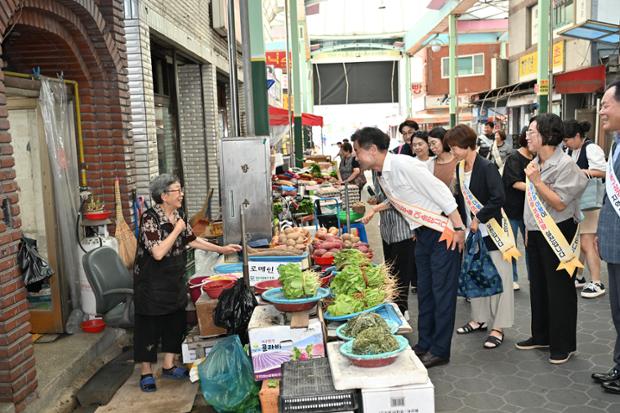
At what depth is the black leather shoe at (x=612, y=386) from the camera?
15.3 feet

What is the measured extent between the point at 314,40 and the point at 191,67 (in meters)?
33.9

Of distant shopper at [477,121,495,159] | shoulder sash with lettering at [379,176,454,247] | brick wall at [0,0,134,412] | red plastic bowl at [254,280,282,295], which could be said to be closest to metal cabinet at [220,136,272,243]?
brick wall at [0,0,134,412]

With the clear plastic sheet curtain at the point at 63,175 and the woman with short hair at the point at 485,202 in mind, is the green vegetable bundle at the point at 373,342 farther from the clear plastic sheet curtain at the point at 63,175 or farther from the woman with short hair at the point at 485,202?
the clear plastic sheet curtain at the point at 63,175

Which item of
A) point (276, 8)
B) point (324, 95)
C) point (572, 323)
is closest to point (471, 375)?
point (572, 323)

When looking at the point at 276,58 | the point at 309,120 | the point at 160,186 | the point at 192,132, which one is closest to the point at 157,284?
the point at 160,186

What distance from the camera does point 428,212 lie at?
4965 millimetres

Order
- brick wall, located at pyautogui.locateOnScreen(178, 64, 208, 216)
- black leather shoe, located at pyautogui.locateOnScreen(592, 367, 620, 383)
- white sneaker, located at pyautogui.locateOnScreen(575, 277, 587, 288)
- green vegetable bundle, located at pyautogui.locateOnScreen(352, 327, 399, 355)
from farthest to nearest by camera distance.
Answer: brick wall, located at pyautogui.locateOnScreen(178, 64, 208, 216) < white sneaker, located at pyautogui.locateOnScreen(575, 277, 587, 288) < black leather shoe, located at pyautogui.locateOnScreen(592, 367, 620, 383) < green vegetable bundle, located at pyautogui.locateOnScreen(352, 327, 399, 355)

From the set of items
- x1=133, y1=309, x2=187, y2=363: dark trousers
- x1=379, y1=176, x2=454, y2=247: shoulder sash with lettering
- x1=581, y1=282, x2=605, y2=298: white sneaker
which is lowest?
x1=581, y1=282, x2=605, y2=298: white sneaker

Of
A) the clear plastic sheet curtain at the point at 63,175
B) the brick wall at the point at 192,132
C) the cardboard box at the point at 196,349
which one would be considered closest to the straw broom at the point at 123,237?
Answer: the clear plastic sheet curtain at the point at 63,175

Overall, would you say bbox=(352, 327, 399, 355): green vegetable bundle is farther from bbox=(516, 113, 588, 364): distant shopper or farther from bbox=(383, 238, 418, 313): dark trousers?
bbox=(383, 238, 418, 313): dark trousers

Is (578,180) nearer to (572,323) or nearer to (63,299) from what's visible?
(572,323)

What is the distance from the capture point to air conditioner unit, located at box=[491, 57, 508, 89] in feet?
95.8

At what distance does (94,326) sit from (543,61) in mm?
16065

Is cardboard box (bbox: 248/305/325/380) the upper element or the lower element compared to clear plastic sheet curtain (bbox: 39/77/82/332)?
lower
